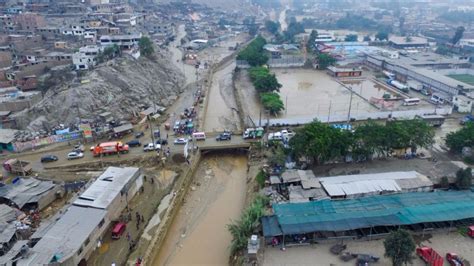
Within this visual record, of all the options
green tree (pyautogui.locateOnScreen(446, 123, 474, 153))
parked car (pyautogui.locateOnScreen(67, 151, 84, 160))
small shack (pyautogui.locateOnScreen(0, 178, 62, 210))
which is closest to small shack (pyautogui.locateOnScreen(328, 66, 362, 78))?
green tree (pyautogui.locateOnScreen(446, 123, 474, 153))

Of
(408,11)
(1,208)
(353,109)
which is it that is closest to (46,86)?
(1,208)

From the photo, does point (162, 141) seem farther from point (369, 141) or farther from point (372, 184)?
point (372, 184)

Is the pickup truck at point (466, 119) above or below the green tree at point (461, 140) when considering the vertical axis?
below

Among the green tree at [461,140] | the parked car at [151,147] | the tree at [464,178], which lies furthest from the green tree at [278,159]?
the green tree at [461,140]

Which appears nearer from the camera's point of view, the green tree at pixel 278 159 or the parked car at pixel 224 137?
the green tree at pixel 278 159

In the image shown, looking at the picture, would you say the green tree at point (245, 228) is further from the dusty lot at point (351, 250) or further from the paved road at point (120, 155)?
the paved road at point (120, 155)

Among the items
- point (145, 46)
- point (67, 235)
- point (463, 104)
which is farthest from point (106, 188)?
point (463, 104)
